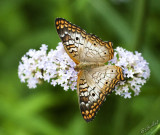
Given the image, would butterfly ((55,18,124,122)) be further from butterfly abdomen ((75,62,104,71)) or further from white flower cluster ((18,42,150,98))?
white flower cluster ((18,42,150,98))

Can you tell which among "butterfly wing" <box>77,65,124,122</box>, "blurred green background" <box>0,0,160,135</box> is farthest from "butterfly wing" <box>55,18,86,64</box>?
"blurred green background" <box>0,0,160,135</box>

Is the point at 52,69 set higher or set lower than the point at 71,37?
lower

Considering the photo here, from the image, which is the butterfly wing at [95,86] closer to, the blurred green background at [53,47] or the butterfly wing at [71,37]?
the butterfly wing at [71,37]

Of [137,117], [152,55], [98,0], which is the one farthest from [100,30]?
[137,117]

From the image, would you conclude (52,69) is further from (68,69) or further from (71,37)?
(71,37)

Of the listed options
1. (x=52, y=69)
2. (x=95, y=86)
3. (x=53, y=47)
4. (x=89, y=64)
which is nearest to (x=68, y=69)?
(x=52, y=69)

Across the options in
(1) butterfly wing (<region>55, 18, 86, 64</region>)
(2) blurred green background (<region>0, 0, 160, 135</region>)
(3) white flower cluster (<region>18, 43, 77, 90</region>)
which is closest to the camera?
(1) butterfly wing (<region>55, 18, 86, 64</region>)

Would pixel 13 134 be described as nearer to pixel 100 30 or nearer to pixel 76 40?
pixel 76 40
